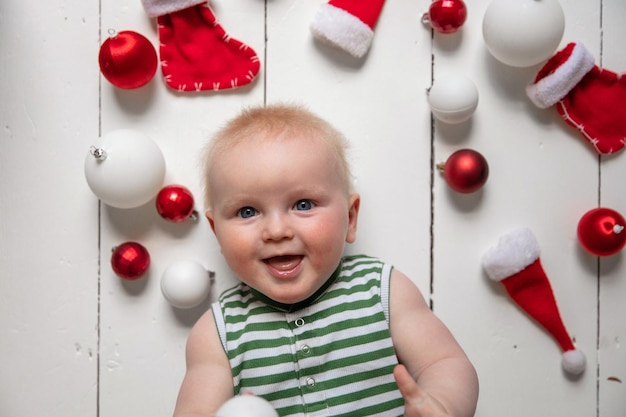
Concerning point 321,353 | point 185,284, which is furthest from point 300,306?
point 185,284

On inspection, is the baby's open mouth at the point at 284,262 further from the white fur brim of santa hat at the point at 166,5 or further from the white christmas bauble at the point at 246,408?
the white fur brim of santa hat at the point at 166,5

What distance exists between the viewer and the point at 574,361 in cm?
104

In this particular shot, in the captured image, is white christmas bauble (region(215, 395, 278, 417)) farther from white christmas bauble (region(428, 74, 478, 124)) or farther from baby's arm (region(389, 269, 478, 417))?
white christmas bauble (region(428, 74, 478, 124))

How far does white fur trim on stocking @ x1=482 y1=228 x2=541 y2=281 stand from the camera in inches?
40.3

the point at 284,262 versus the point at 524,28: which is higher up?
the point at 524,28

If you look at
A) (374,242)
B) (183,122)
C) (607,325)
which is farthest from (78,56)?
(607,325)

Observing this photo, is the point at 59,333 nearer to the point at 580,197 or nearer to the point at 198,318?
the point at 198,318

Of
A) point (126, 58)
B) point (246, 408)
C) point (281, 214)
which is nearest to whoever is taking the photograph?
point (246, 408)

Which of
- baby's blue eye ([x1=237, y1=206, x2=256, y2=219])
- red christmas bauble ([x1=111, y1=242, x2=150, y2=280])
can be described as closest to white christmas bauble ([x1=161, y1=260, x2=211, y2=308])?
red christmas bauble ([x1=111, y1=242, x2=150, y2=280])

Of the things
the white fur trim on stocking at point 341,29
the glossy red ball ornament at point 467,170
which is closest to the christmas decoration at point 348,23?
the white fur trim on stocking at point 341,29

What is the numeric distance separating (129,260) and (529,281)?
596 mm

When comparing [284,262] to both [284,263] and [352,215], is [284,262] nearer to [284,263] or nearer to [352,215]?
[284,263]

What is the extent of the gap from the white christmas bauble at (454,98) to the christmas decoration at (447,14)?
3.0 inches

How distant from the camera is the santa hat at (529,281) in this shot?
1.03 meters
